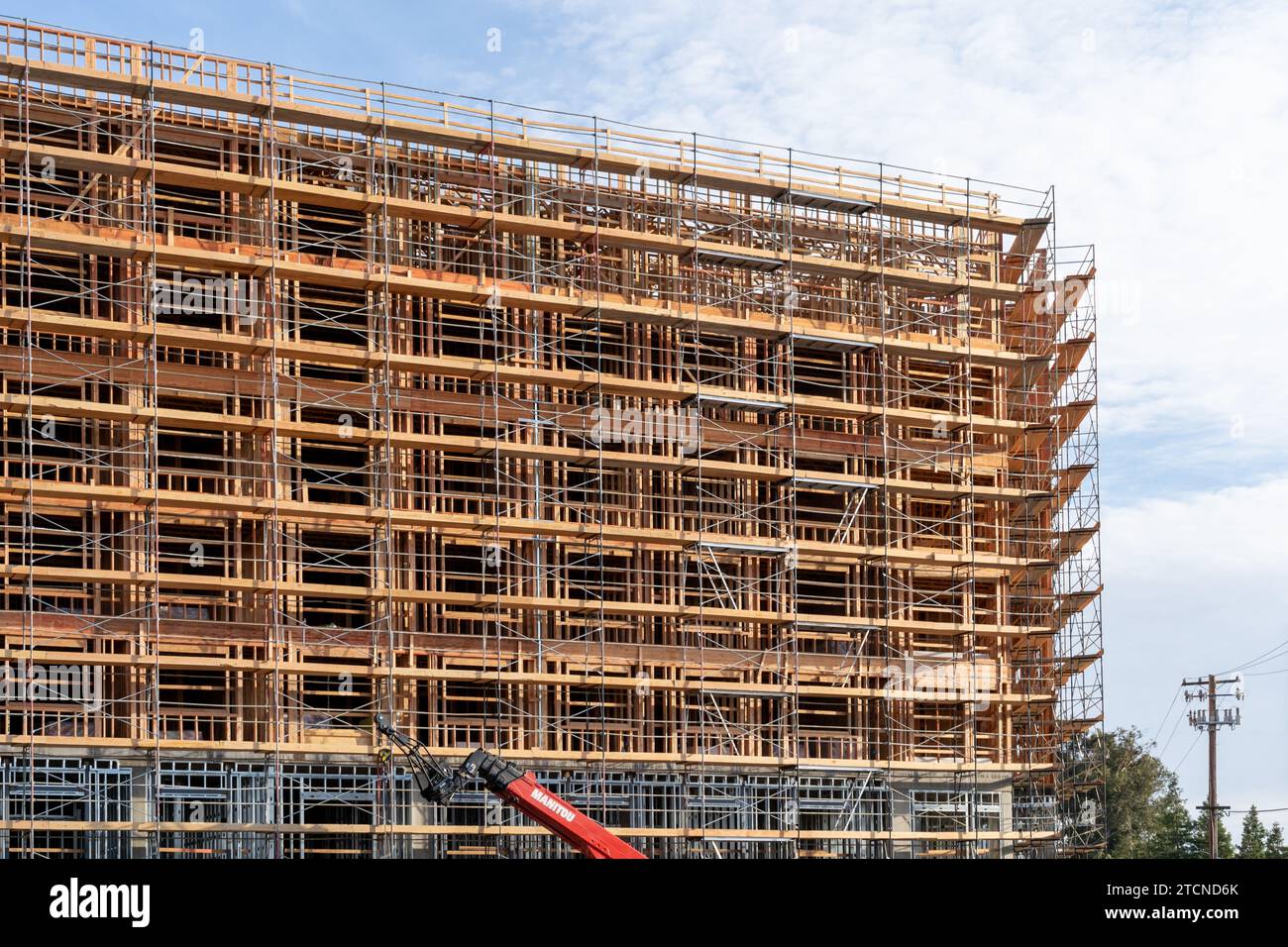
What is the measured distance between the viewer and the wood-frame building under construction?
33844 mm

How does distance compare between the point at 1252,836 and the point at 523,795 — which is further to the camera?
the point at 1252,836

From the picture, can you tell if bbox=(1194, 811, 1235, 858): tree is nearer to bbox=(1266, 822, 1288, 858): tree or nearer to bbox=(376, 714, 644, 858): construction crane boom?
bbox=(1266, 822, 1288, 858): tree

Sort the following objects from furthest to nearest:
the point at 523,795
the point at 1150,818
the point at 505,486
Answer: the point at 1150,818 → the point at 505,486 → the point at 523,795

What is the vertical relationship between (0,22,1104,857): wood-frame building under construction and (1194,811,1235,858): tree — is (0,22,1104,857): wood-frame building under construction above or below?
above

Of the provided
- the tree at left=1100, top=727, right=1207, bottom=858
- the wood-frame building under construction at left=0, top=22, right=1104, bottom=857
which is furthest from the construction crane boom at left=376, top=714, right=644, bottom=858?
the tree at left=1100, top=727, right=1207, bottom=858

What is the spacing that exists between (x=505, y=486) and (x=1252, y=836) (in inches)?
1970

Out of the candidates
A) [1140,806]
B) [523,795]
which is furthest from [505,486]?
[1140,806]

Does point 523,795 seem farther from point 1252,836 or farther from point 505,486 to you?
point 1252,836

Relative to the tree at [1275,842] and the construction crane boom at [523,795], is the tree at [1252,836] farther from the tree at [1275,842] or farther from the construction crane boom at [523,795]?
the construction crane boom at [523,795]

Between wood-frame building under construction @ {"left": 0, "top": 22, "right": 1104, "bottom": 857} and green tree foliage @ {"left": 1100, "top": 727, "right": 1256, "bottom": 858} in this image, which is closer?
wood-frame building under construction @ {"left": 0, "top": 22, "right": 1104, "bottom": 857}

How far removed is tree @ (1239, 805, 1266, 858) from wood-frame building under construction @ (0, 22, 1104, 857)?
1323 inches

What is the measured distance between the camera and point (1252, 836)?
7556cm
